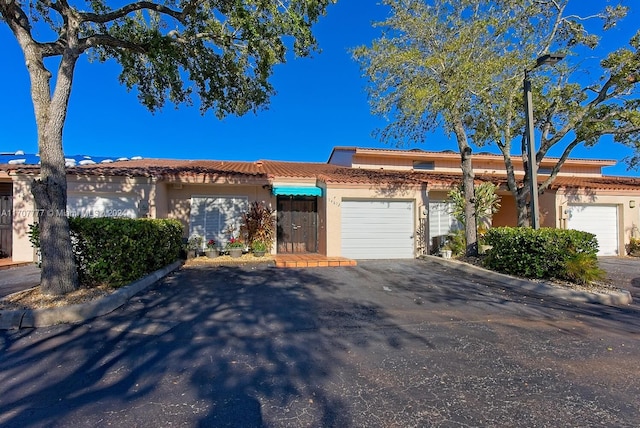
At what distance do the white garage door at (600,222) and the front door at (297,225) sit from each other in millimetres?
13273

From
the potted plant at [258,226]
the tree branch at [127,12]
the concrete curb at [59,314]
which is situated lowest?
the concrete curb at [59,314]

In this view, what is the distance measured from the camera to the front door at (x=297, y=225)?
629 inches

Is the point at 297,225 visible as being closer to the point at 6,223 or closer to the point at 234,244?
the point at 234,244

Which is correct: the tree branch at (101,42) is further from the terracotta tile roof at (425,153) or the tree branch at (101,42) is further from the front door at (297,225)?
the terracotta tile roof at (425,153)

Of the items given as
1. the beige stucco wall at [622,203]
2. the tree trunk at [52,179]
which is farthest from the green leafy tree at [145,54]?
the beige stucco wall at [622,203]

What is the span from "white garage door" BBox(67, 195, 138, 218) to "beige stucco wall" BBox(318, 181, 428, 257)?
824 centimetres

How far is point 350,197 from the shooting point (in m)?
14.8

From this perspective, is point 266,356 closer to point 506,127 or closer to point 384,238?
point 384,238

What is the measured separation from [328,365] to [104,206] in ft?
43.6

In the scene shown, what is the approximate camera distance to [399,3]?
1243 cm

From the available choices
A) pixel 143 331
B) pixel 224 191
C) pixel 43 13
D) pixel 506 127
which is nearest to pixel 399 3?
pixel 506 127

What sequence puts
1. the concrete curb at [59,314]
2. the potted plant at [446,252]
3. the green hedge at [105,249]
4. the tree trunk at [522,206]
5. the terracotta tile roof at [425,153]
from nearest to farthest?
the concrete curb at [59,314] → the green hedge at [105,249] → the tree trunk at [522,206] → the potted plant at [446,252] → the terracotta tile roof at [425,153]

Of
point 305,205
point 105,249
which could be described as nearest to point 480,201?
point 305,205

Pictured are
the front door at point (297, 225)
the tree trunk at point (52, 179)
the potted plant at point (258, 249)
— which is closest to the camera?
the tree trunk at point (52, 179)
